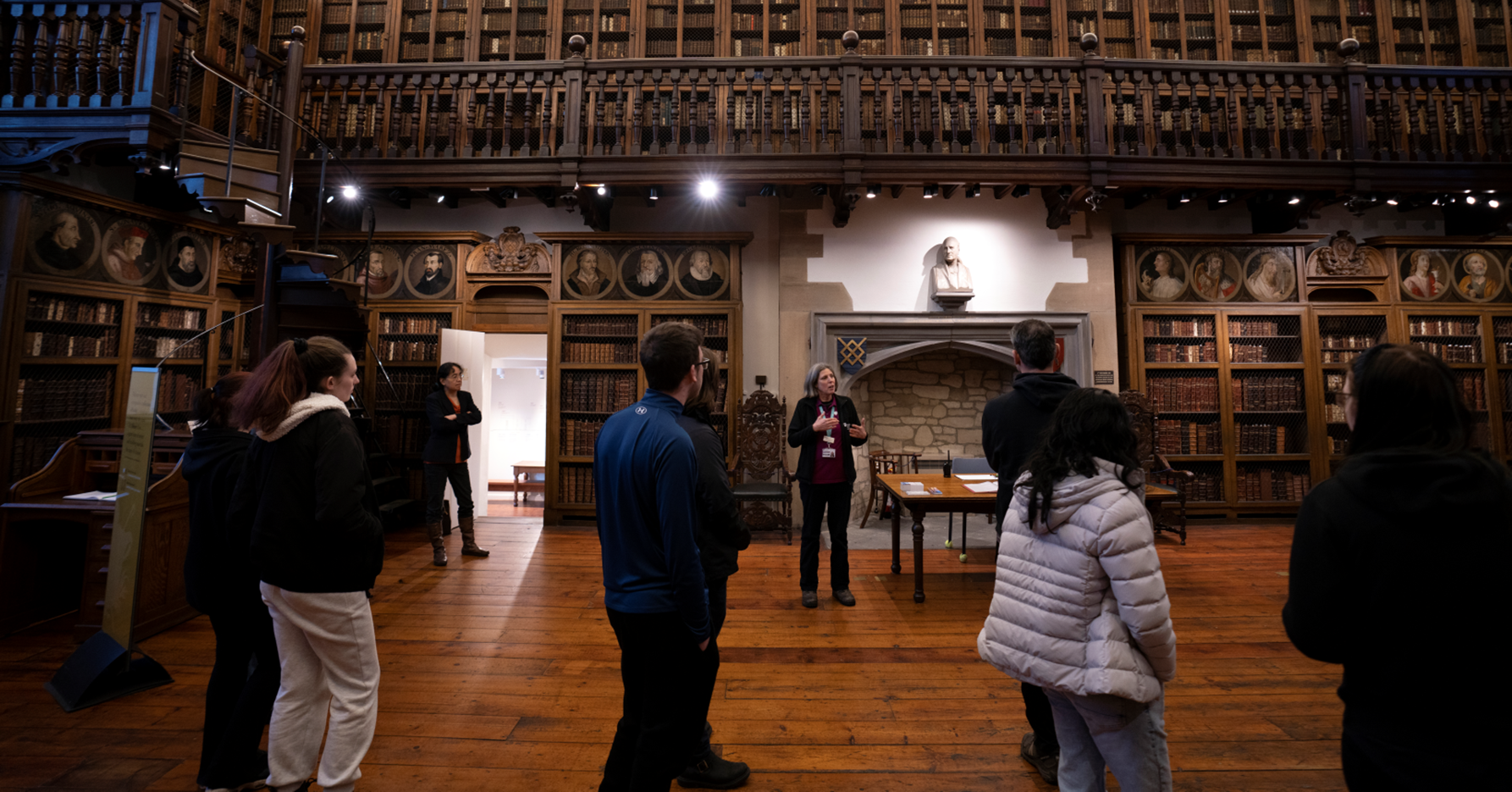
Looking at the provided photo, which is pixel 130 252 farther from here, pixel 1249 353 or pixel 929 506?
pixel 1249 353

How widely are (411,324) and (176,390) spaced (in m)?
2.08

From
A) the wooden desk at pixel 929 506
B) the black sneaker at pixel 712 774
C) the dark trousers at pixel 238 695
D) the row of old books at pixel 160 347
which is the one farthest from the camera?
the row of old books at pixel 160 347

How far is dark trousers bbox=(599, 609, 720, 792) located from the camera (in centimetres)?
143

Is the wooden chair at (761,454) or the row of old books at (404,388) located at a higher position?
the row of old books at (404,388)

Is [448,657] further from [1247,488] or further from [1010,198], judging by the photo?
[1247,488]

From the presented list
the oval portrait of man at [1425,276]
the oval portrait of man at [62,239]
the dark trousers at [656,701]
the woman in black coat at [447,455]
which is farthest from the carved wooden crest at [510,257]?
the oval portrait of man at [1425,276]

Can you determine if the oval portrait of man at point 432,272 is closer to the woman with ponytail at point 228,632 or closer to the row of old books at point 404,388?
the row of old books at point 404,388

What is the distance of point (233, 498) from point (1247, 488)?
26.2 feet

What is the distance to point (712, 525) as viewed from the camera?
5.50ft

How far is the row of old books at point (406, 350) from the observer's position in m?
6.28

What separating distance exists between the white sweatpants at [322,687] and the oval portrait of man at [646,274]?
15.6 ft

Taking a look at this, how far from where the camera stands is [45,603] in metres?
3.47

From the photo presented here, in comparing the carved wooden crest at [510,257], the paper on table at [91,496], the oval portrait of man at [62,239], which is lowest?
the paper on table at [91,496]

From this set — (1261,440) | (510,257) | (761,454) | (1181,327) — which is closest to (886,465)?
(761,454)
